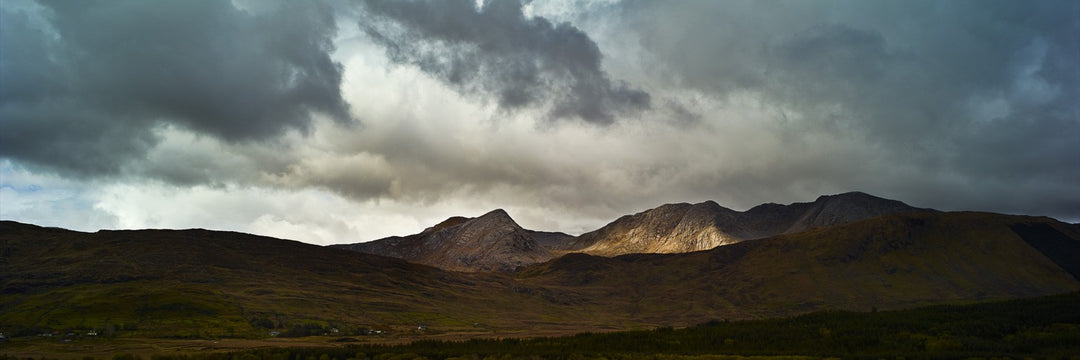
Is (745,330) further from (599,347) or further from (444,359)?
(444,359)

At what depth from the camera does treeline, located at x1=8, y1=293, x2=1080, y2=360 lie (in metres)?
110

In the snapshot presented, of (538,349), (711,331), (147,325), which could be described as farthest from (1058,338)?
(147,325)

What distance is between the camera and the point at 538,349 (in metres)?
127

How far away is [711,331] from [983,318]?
56.8 meters

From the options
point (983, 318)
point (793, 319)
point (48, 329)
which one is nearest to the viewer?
point (983, 318)

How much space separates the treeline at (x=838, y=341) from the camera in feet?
362

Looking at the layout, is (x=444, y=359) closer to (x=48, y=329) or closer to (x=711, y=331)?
(x=711, y=331)

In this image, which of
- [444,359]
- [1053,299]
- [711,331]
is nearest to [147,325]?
[444,359]

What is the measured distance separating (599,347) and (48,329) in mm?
150015

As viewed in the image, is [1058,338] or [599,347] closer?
[1058,338]

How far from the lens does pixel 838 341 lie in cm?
12275

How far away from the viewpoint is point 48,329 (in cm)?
16838

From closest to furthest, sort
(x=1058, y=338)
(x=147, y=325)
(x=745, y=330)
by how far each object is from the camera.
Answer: (x=1058, y=338), (x=745, y=330), (x=147, y=325)

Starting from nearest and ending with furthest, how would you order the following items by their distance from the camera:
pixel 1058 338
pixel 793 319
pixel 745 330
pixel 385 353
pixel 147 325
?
pixel 1058 338
pixel 385 353
pixel 745 330
pixel 793 319
pixel 147 325
